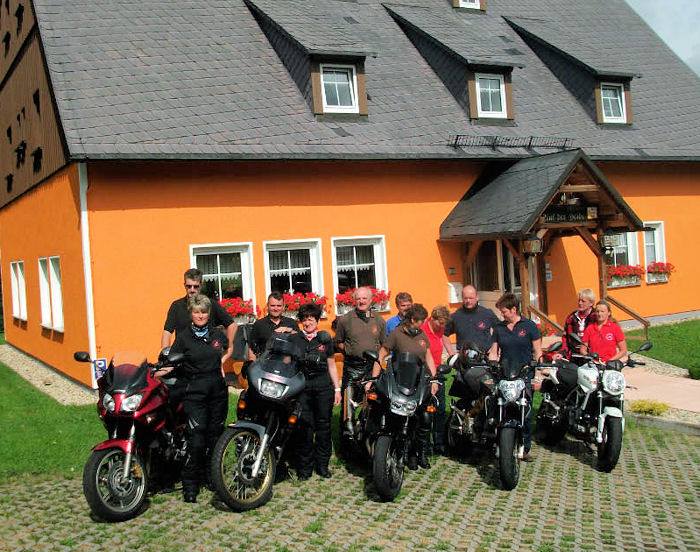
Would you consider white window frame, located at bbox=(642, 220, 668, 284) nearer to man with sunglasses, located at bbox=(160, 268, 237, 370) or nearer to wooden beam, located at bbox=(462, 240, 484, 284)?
wooden beam, located at bbox=(462, 240, 484, 284)

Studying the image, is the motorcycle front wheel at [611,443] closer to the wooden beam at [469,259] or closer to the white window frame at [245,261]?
the white window frame at [245,261]

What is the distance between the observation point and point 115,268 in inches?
466

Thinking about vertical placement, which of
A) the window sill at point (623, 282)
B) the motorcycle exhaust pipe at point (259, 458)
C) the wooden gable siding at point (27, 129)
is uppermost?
the wooden gable siding at point (27, 129)

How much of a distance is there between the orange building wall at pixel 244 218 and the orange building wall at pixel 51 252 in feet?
2.06

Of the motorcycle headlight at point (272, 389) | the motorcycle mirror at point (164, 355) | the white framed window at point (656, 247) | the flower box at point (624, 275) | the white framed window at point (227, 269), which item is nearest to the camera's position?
the motorcycle headlight at point (272, 389)

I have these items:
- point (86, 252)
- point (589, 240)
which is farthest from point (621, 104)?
point (86, 252)

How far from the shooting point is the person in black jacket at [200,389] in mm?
6508

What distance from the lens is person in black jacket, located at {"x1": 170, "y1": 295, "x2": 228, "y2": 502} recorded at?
6.51m

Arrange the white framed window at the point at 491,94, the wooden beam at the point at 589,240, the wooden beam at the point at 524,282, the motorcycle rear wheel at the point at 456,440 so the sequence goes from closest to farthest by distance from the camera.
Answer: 1. the motorcycle rear wheel at the point at 456,440
2. the wooden beam at the point at 524,282
3. the wooden beam at the point at 589,240
4. the white framed window at the point at 491,94

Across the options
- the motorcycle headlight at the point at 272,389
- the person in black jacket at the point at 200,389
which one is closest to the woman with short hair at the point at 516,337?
the motorcycle headlight at the point at 272,389

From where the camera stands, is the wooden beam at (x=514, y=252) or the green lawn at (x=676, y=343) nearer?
the green lawn at (x=676, y=343)

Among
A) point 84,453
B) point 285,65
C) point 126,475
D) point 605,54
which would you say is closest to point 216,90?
point 285,65

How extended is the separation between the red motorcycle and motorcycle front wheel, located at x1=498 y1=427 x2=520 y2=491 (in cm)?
281

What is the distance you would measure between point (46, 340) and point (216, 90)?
635cm
